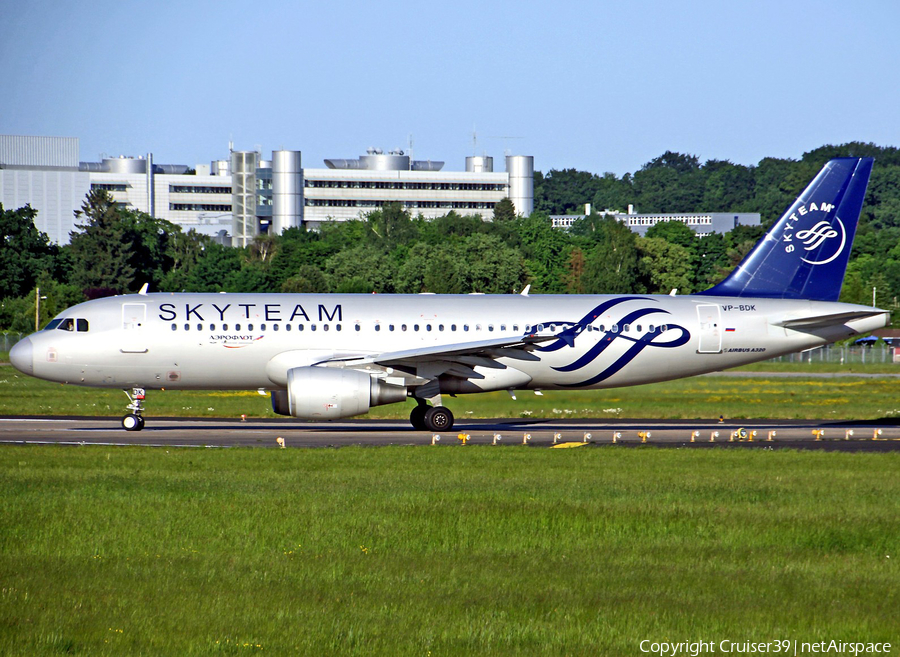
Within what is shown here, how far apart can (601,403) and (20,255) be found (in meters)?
79.3

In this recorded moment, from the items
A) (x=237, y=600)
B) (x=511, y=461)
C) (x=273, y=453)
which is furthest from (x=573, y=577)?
(x=273, y=453)

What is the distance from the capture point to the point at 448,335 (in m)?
31.8

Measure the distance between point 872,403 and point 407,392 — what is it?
66.4 ft

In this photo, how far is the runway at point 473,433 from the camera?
27.9 meters

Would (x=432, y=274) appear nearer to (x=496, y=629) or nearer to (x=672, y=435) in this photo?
(x=672, y=435)

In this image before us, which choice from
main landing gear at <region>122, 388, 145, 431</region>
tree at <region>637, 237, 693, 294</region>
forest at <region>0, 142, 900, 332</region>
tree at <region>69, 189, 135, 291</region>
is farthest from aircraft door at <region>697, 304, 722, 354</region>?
tree at <region>637, 237, 693, 294</region>

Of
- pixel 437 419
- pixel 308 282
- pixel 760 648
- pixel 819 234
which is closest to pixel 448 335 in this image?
pixel 437 419

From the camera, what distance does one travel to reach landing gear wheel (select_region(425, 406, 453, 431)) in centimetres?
3141

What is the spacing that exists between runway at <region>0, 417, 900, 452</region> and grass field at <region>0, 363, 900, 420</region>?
5.60 feet

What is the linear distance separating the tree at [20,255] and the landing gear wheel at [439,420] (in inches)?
3175

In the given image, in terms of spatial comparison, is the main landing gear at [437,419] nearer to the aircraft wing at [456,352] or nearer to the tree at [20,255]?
the aircraft wing at [456,352]

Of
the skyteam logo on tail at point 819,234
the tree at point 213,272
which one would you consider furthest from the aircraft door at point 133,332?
the tree at point 213,272

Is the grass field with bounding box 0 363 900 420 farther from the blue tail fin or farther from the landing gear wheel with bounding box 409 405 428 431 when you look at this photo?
the blue tail fin

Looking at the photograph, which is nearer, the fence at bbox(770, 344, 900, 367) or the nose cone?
the nose cone
